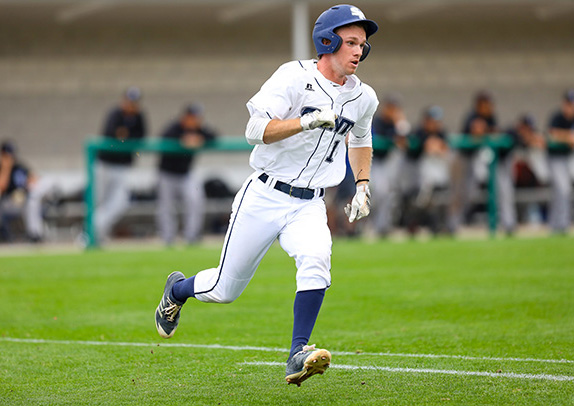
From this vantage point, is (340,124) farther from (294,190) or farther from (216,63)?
(216,63)

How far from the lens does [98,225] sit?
15219 millimetres

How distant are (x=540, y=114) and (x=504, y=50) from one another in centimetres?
219

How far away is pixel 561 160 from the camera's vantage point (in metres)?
16.8

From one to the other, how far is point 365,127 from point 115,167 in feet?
33.0

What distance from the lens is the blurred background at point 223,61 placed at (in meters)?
24.7

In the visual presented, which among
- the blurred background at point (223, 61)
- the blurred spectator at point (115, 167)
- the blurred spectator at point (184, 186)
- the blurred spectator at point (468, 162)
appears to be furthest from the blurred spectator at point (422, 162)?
the blurred background at point (223, 61)

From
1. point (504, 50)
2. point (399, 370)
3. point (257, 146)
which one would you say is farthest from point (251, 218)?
point (504, 50)

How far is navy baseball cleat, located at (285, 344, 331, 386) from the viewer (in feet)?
15.4

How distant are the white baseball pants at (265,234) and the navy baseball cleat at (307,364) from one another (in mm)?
483

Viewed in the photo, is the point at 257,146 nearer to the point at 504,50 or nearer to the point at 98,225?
the point at 98,225

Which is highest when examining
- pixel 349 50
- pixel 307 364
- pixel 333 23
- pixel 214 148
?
pixel 333 23

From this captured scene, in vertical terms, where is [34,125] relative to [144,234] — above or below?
above

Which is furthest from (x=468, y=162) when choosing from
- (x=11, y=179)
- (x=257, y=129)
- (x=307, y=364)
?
(x=307, y=364)

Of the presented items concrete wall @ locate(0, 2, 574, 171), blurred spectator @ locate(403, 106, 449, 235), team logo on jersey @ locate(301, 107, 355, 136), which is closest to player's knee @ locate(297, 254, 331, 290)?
team logo on jersey @ locate(301, 107, 355, 136)
